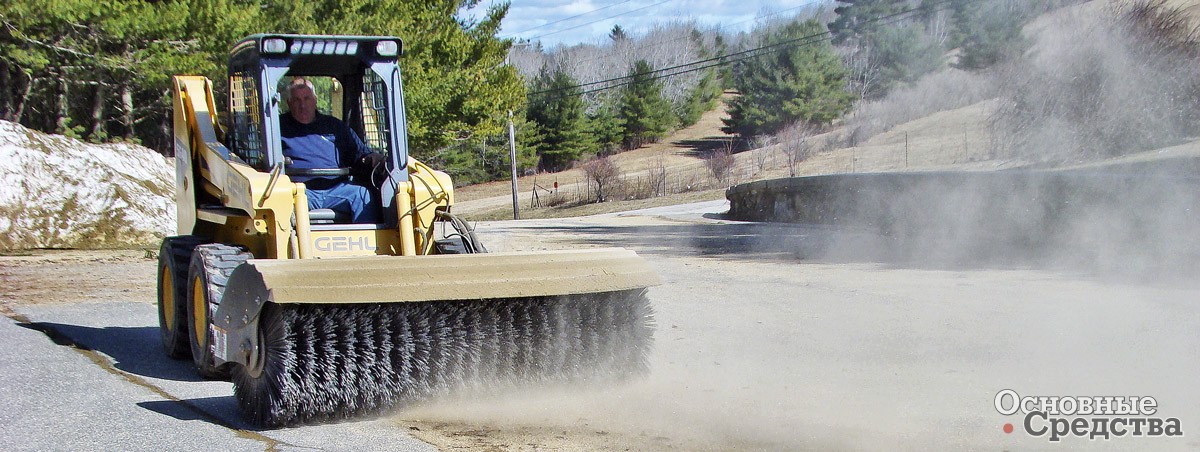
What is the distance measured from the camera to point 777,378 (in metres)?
6.71

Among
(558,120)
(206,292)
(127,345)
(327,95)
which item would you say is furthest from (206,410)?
(558,120)

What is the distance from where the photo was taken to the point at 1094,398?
221 inches

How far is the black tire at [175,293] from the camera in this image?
734cm

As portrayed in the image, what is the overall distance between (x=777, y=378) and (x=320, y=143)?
139 inches

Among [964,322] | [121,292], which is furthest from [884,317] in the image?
Answer: [121,292]

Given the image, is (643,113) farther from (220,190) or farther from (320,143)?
(220,190)

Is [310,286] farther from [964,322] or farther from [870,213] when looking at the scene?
[870,213]

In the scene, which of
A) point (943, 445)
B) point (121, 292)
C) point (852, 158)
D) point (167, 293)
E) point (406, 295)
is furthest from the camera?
point (852, 158)

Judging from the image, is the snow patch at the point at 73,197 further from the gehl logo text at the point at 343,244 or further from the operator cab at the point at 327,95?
the gehl logo text at the point at 343,244

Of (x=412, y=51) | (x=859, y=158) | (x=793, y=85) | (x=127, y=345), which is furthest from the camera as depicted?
(x=793, y=85)

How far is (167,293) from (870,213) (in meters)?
13.7

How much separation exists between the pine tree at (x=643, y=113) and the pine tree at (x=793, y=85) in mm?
10727

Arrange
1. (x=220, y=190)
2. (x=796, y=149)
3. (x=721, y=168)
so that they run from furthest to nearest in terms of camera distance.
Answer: (x=721, y=168) → (x=796, y=149) → (x=220, y=190)

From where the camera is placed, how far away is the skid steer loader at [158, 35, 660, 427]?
214 inches
